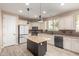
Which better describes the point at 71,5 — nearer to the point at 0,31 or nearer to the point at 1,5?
the point at 1,5

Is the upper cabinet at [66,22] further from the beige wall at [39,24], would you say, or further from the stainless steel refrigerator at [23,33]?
the stainless steel refrigerator at [23,33]

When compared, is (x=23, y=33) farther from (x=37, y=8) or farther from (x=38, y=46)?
(x=37, y=8)

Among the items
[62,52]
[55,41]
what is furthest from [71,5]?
[62,52]

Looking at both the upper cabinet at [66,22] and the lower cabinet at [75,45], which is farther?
the upper cabinet at [66,22]

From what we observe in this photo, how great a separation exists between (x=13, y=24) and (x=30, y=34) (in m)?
0.53

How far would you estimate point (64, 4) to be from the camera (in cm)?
225

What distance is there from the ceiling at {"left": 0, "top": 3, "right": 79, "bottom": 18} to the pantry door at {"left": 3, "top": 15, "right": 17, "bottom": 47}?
0.24m

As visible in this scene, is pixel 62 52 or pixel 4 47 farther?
pixel 4 47

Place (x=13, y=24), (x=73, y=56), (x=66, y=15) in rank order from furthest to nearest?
(x=13, y=24), (x=66, y=15), (x=73, y=56)

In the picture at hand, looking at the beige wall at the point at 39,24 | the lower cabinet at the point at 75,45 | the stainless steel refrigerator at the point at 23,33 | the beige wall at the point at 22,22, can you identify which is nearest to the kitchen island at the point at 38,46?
the stainless steel refrigerator at the point at 23,33

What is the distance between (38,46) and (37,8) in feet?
3.19

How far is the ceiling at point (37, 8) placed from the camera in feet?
7.39

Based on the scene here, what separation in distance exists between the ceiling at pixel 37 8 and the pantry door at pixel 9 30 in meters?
0.24

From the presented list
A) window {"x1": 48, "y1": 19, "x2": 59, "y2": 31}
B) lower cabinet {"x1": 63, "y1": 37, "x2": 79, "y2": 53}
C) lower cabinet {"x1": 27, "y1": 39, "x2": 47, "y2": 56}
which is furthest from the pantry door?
lower cabinet {"x1": 63, "y1": 37, "x2": 79, "y2": 53}
